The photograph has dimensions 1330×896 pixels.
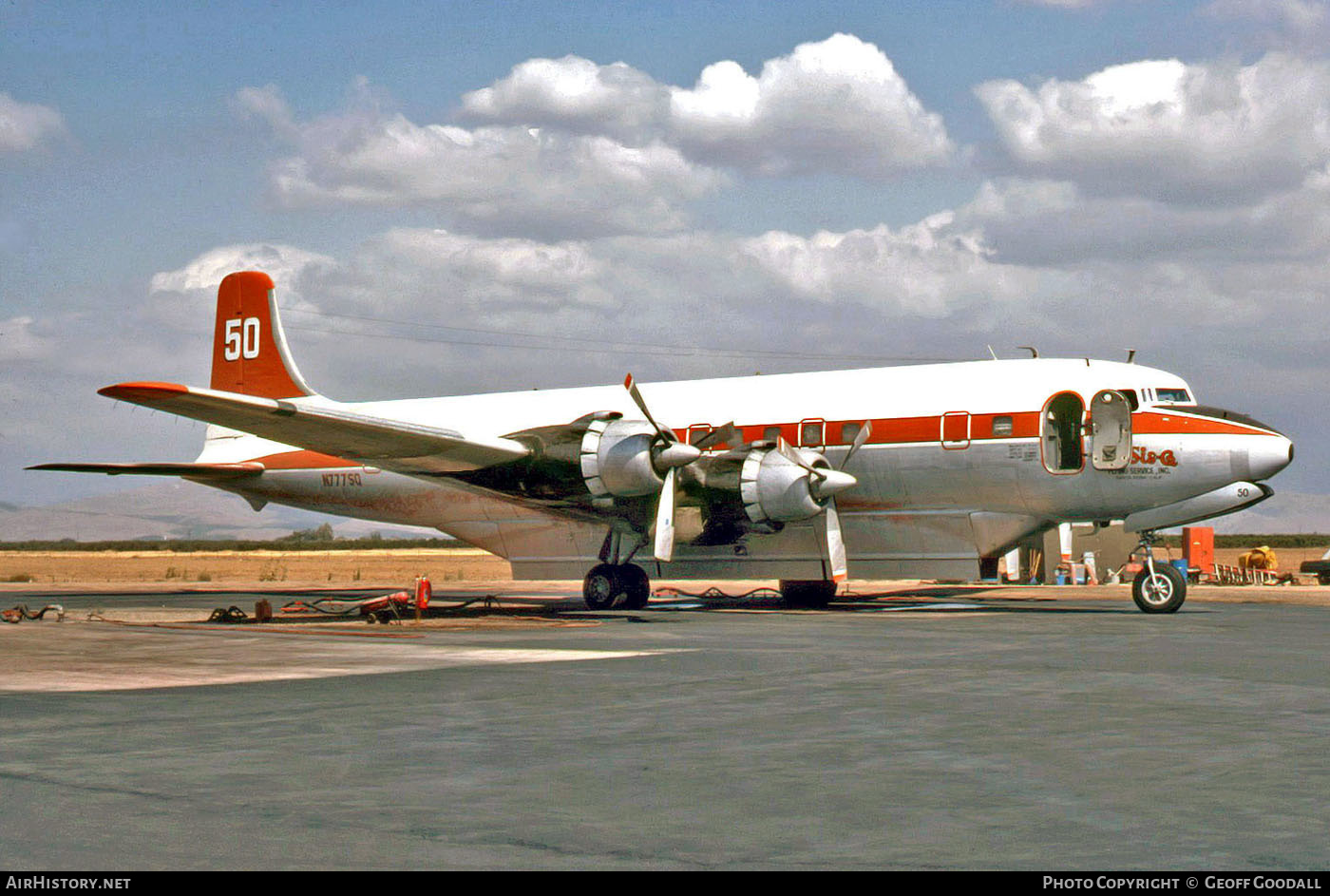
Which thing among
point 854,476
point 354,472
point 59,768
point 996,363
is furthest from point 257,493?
point 59,768

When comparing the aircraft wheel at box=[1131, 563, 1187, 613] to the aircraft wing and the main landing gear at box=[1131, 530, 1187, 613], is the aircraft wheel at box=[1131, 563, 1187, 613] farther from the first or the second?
the aircraft wing

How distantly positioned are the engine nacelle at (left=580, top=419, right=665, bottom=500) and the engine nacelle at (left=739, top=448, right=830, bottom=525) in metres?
1.63

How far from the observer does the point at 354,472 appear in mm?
31469

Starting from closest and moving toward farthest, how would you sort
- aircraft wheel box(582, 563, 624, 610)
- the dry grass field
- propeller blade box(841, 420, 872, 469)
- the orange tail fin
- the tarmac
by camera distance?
Result: the tarmac < propeller blade box(841, 420, 872, 469) < aircraft wheel box(582, 563, 624, 610) < the orange tail fin < the dry grass field

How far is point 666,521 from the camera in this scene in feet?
78.2

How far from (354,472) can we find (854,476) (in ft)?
40.4

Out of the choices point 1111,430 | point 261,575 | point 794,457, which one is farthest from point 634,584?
point 261,575

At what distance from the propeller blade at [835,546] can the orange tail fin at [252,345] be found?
48.0 feet

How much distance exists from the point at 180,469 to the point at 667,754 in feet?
87.4

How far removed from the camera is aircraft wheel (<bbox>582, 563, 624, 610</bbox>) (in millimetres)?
26406

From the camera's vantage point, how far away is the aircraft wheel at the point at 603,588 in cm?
2641

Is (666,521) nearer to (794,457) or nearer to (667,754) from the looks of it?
(794,457)

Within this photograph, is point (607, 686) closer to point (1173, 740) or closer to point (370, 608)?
point (1173, 740)

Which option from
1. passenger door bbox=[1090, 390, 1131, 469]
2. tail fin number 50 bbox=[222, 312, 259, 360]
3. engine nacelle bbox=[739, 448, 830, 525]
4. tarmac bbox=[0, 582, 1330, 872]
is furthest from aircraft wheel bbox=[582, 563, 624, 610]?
tail fin number 50 bbox=[222, 312, 259, 360]
